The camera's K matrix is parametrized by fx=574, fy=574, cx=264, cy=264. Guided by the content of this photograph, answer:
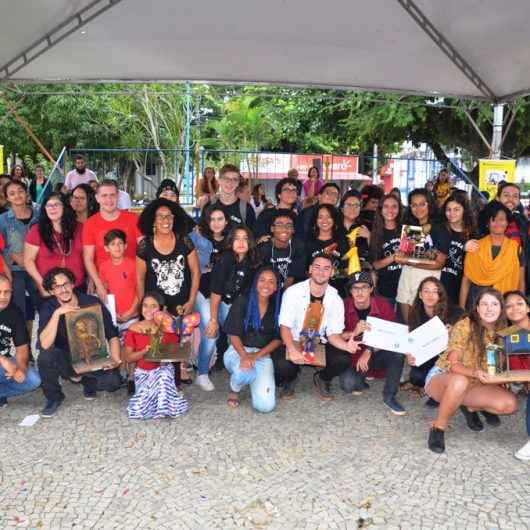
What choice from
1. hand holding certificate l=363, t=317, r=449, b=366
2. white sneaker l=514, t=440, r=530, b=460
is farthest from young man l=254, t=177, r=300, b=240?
white sneaker l=514, t=440, r=530, b=460

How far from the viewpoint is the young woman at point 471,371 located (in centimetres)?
403

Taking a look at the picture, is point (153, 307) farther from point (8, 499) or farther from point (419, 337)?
point (419, 337)

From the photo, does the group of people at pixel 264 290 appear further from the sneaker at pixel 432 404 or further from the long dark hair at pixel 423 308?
the sneaker at pixel 432 404

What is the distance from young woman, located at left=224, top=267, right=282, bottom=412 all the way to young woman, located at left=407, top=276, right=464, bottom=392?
114 cm

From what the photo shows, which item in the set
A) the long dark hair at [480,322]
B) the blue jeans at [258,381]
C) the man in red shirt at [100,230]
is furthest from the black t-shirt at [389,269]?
the man in red shirt at [100,230]

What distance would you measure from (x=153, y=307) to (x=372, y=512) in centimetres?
232

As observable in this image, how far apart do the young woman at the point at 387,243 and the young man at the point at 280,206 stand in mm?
973

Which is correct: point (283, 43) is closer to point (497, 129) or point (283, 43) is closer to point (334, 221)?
point (334, 221)

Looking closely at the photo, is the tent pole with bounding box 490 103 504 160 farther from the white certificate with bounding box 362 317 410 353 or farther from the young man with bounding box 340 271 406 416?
the white certificate with bounding box 362 317 410 353

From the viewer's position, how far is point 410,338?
14.8 ft

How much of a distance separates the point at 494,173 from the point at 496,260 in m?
3.80

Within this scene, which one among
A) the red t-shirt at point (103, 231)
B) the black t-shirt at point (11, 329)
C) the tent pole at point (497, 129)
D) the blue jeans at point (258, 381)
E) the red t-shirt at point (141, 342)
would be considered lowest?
the blue jeans at point (258, 381)

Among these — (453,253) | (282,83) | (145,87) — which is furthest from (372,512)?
(145,87)

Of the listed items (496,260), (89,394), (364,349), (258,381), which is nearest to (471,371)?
(364,349)
